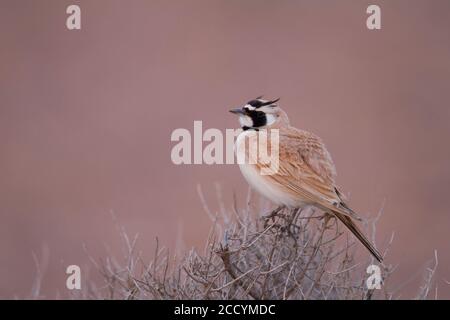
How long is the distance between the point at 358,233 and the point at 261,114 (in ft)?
3.19

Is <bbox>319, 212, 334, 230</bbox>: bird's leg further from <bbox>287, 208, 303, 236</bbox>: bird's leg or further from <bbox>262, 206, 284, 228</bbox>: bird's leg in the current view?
<bbox>262, 206, 284, 228</bbox>: bird's leg

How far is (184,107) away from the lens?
13078 millimetres

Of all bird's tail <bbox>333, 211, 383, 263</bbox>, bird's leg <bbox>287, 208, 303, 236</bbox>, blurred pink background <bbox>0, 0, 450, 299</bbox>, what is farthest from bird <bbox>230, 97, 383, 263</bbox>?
blurred pink background <bbox>0, 0, 450, 299</bbox>

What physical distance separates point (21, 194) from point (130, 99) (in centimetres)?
253

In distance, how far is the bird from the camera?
168 inches

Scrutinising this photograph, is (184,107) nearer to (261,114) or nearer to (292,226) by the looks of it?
(261,114)

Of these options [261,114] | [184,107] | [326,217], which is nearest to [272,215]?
[326,217]

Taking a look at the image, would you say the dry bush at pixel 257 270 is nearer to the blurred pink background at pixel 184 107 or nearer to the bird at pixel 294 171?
the bird at pixel 294 171

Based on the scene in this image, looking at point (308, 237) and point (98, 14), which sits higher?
point (98, 14)

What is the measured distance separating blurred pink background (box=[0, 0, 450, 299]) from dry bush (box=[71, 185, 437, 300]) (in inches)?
210

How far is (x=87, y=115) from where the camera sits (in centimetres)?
1333

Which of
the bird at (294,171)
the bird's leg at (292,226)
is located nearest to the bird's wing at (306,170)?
the bird at (294,171)

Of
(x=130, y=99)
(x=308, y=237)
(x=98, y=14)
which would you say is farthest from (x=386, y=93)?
(x=308, y=237)
